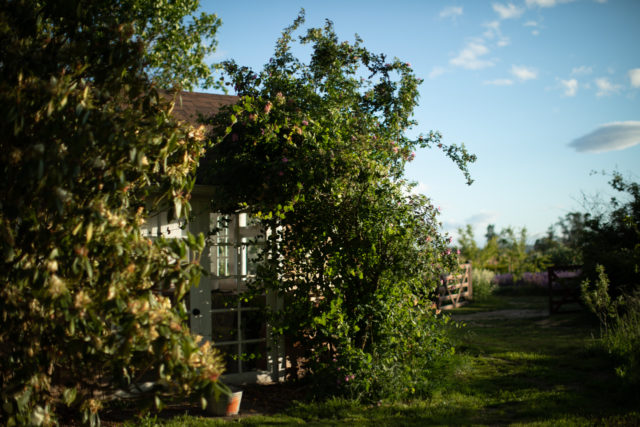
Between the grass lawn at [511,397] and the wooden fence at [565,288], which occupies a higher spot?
the wooden fence at [565,288]

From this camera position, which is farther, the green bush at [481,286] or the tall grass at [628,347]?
the green bush at [481,286]

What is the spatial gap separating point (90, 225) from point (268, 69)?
465 centimetres

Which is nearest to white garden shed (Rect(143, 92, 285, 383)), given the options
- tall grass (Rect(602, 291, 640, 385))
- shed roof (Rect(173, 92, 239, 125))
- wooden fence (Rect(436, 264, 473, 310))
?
shed roof (Rect(173, 92, 239, 125))

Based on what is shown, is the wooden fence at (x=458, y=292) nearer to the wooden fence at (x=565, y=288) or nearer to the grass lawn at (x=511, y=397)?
the wooden fence at (x=565, y=288)

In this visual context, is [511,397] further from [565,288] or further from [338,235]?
[565,288]

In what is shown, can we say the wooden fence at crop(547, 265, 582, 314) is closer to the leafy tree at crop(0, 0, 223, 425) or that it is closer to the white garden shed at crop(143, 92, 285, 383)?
the white garden shed at crop(143, 92, 285, 383)

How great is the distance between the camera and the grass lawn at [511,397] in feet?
17.0

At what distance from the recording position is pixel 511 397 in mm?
6016

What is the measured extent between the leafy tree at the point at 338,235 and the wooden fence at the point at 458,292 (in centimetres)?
881

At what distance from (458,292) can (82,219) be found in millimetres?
14701

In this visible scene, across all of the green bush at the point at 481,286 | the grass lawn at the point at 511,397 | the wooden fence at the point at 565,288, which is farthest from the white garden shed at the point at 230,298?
the green bush at the point at 481,286

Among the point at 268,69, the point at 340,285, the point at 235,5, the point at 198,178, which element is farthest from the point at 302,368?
the point at 235,5

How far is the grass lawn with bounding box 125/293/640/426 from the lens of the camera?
5.18 metres

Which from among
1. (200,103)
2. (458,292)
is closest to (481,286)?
(458,292)
